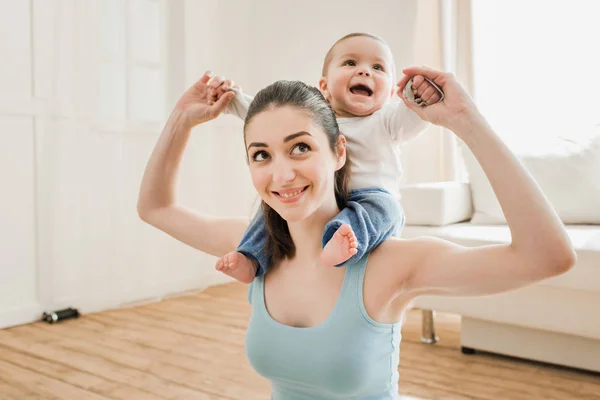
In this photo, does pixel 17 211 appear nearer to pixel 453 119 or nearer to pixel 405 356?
pixel 405 356

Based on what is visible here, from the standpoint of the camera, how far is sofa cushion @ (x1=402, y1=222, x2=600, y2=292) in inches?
93.4

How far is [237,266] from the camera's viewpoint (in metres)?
1.27

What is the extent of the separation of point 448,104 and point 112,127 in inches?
128

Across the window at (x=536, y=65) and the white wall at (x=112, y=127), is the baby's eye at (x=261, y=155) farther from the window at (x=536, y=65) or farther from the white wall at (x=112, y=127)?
the window at (x=536, y=65)

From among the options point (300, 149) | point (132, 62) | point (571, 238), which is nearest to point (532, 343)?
point (571, 238)

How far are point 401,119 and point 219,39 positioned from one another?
363cm

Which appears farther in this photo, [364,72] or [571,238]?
[571,238]

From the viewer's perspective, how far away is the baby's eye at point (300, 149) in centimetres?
115

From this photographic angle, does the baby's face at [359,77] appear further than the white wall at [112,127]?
No

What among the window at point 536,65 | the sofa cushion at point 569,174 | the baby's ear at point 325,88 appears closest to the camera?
the baby's ear at point 325,88

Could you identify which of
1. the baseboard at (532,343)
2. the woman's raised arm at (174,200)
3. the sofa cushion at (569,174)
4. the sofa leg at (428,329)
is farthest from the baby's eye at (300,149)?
the sofa cushion at (569,174)

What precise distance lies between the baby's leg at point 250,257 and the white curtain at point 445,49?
307 cm

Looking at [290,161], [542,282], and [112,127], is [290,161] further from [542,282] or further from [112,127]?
[112,127]

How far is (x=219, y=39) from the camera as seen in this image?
15.3 ft
